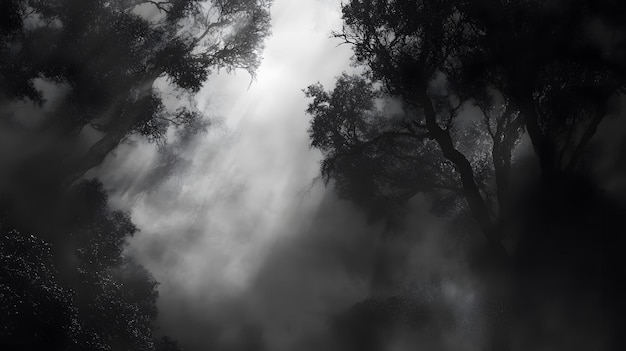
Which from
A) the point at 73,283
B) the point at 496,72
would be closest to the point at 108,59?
the point at 73,283

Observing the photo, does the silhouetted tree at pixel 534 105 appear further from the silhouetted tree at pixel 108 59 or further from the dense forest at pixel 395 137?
the silhouetted tree at pixel 108 59

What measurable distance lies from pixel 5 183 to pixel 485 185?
18.0 m

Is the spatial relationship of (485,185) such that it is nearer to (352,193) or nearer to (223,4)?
(352,193)

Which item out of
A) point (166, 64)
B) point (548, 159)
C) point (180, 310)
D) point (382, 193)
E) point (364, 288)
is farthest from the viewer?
point (180, 310)

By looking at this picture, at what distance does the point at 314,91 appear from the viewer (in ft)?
51.6

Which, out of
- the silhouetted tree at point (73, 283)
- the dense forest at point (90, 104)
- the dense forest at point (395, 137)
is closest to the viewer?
the silhouetted tree at point (73, 283)

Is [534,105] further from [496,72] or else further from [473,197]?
[473,197]

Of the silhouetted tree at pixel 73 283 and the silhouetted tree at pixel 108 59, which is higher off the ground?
the silhouetted tree at pixel 108 59

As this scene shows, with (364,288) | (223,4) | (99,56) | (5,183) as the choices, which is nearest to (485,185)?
(223,4)

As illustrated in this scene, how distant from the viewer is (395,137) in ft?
52.5

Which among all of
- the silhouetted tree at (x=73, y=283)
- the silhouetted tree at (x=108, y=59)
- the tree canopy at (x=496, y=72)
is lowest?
the silhouetted tree at (x=73, y=283)

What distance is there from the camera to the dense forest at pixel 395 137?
12.7 m

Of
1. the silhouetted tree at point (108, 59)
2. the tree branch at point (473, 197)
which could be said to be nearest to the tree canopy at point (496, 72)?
the tree branch at point (473, 197)

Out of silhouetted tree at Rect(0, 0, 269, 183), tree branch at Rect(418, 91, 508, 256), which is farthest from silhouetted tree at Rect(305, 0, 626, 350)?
silhouetted tree at Rect(0, 0, 269, 183)
